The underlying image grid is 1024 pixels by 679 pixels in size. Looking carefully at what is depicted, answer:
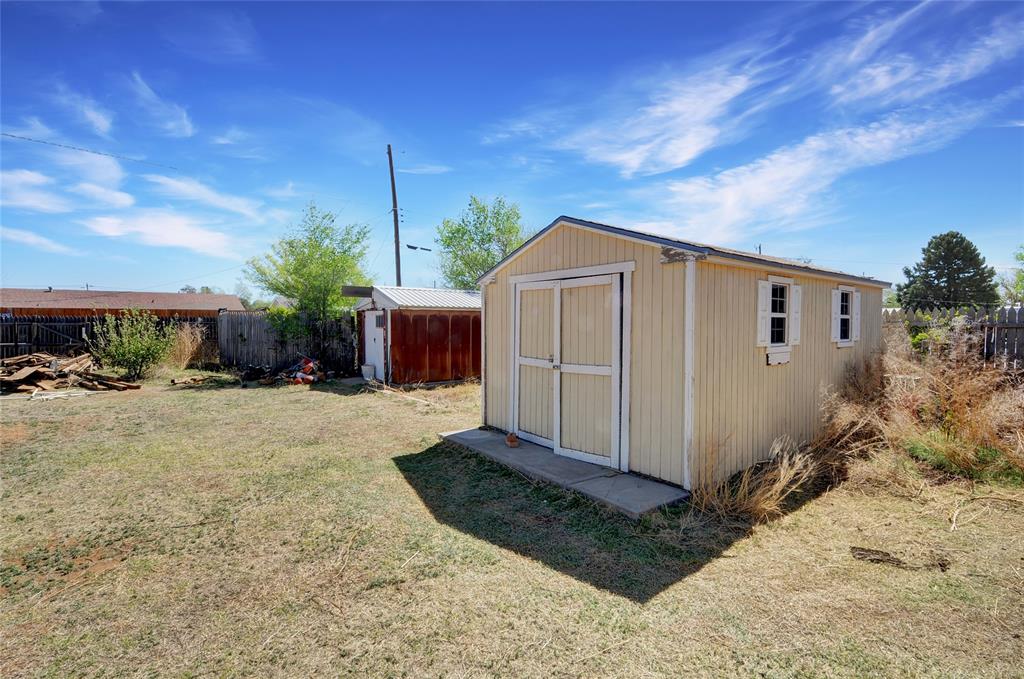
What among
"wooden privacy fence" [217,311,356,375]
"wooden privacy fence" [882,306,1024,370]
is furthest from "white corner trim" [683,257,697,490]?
"wooden privacy fence" [217,311,356,375]

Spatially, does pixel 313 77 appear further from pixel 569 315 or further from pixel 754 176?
pixel 754 176

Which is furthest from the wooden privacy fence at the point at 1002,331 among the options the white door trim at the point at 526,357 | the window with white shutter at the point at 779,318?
the white door trim at the point at 526,357

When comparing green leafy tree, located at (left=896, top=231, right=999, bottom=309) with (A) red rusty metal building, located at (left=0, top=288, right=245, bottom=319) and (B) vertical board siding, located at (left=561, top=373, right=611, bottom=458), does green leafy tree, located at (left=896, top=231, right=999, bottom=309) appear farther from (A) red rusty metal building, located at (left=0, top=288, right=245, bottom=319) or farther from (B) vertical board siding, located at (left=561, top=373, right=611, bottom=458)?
(A) red rusty metal building, located at (left=0, top=288, right=245, bottom=319)

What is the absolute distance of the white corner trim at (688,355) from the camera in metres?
4.11

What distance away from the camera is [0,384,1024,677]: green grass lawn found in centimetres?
219

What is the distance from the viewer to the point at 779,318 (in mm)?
5355

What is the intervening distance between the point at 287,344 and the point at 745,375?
12.6 m

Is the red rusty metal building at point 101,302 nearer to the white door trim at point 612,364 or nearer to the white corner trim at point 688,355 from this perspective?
the white door trim at point 612,364

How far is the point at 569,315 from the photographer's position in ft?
17.4

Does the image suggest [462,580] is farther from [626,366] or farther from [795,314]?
[795,314]

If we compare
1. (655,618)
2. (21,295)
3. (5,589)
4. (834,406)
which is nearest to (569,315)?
(655,618)

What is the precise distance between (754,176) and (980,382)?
5.35 meters

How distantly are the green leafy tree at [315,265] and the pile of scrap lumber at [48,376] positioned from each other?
→ 4827 millimetres

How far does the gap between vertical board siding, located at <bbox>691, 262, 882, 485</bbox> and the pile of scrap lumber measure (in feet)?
39.8
